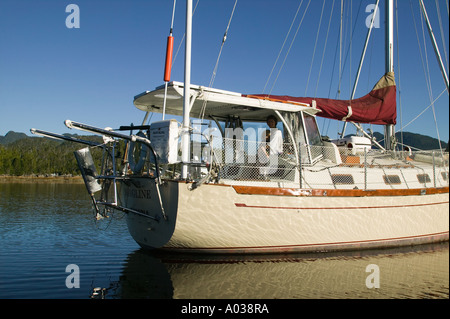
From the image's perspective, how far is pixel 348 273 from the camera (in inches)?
327

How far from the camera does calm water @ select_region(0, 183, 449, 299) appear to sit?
6.95 meters

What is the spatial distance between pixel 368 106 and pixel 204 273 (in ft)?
26.4

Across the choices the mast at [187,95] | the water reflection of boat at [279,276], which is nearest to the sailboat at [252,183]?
the mast at [187,95]

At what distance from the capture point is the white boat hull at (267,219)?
28.1 ft

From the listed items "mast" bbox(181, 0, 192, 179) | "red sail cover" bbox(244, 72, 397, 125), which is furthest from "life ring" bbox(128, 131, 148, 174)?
"red sail cover" bbox(244, 72, 397, 125)

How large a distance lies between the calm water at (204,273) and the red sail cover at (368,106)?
417 cm

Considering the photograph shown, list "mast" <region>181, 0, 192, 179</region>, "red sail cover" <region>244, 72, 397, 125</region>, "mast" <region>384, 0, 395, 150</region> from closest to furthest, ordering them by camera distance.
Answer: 1. "mast" <region>181, 0, 192, 179</region>
2. "red sail cover" <region>244, 72, 397, 125</region>
3. "mast" <region>384, 0, 395, 150</region>

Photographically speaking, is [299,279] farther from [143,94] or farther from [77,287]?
[143,94]

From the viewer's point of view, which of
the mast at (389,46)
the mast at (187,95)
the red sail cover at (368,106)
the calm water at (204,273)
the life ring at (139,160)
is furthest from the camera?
the mast at (389,46)

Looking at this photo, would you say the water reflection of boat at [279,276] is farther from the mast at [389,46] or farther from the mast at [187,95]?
the mast at [389,46]

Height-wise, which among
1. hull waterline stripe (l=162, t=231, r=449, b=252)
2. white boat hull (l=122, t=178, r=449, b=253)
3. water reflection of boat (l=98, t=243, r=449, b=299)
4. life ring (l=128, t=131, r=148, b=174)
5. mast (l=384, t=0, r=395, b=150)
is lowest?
water reflection of boat (l=98, t=243, r=449, b=299)

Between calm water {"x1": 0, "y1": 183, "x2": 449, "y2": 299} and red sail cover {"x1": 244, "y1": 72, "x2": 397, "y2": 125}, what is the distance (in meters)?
4.17

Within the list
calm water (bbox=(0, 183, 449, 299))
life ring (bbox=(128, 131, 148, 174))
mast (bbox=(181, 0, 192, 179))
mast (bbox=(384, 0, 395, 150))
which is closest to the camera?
calm water (bbox=(0, 183, 449, 299))

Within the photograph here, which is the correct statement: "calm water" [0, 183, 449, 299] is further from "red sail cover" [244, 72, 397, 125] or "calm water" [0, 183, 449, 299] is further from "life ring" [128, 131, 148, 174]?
"red sail cover" [244, 72, 397, 125]
